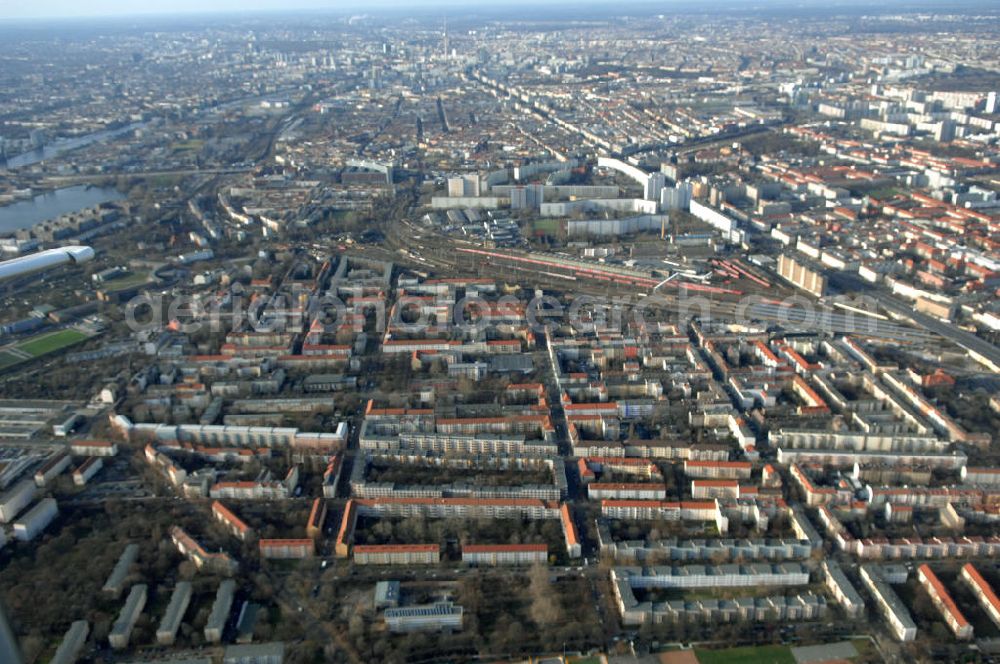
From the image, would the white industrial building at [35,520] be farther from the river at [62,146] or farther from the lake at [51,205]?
the river at [62,146]

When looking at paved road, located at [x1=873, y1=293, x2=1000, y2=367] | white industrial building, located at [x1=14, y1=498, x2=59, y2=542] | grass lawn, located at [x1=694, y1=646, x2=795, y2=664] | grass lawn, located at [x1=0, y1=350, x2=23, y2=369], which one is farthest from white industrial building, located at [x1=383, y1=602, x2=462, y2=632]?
paved road, located at [x1=873, y1=293, x2=1000, y2=367]

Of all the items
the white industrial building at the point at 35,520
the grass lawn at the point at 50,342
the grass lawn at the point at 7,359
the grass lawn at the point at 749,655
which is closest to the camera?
the grass lawn at the point at 749,655

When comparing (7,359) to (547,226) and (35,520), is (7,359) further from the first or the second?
(547,226)

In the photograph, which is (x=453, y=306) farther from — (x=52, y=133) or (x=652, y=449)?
(x=52, y=133)

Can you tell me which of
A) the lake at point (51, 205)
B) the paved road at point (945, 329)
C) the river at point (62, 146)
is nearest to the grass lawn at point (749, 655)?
the paved road at point (945, 329)

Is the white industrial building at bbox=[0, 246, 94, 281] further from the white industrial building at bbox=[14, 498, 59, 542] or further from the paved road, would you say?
the paved road

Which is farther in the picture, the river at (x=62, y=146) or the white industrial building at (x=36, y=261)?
the river at (x=62, y=146)

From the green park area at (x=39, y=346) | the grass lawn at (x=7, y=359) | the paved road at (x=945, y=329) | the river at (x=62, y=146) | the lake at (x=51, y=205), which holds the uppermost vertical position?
the river at (x=62, y=146)
